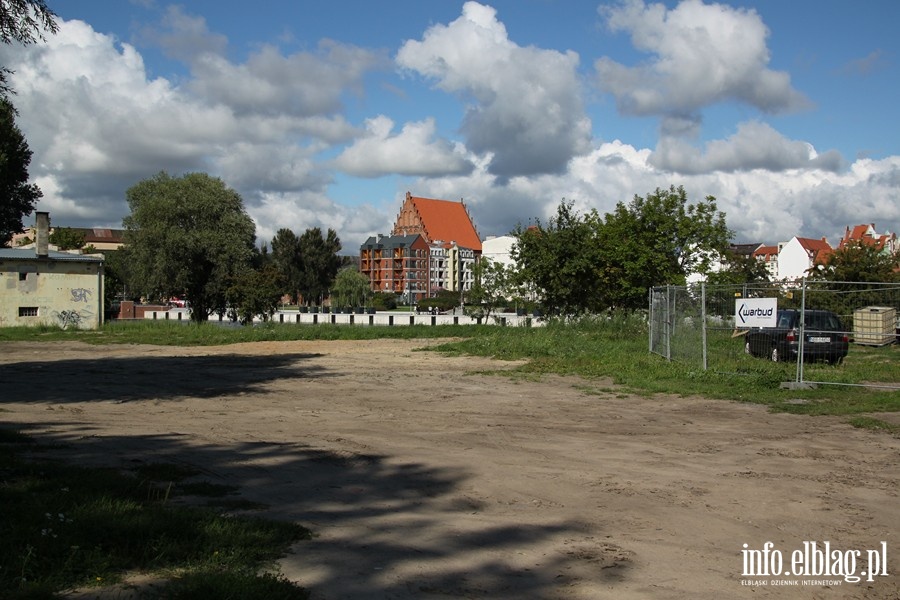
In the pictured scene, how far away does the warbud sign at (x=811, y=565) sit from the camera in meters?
5.36

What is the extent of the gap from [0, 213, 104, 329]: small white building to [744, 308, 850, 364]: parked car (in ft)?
114

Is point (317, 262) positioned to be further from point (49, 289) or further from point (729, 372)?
point (729, 372)

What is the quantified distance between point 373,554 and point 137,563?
5.10ft

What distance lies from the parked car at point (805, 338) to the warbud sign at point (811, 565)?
37.0ft

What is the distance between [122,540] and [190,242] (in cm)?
4860

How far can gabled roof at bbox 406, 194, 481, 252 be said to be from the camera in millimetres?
173750

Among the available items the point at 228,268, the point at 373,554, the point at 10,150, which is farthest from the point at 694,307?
the point at 228,268

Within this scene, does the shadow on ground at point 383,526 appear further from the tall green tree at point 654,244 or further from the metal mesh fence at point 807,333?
the tall green tree at point 654,244

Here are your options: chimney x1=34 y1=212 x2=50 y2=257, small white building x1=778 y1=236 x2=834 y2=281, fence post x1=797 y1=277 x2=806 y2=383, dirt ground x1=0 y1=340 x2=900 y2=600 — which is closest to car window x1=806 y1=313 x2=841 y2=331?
fence post x1=797 y1=277 x2=806 y2=383

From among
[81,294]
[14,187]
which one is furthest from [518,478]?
[81,294]

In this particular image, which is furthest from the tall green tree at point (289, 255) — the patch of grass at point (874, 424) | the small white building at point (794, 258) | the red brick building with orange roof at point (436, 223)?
the patch of grass at point (874, 424)

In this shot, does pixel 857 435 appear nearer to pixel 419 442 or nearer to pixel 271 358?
pixel 419 442

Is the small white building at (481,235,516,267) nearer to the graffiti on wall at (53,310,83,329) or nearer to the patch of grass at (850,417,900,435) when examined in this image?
the graffiti on wall at (53,310,83,329)

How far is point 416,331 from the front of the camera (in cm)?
3753
